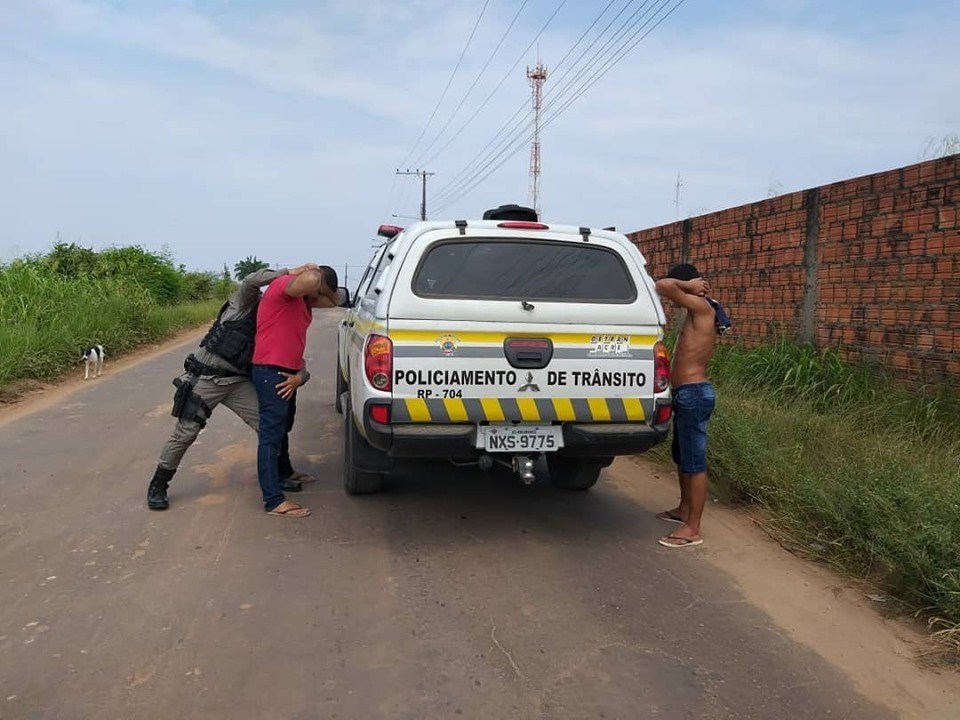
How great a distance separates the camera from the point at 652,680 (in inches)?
116

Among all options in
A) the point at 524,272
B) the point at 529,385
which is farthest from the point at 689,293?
the point at 529,385

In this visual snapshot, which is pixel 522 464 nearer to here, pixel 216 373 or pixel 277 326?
pixel 277 326

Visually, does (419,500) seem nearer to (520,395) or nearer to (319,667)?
(520,395)

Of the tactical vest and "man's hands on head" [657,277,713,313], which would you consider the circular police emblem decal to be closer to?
"man's hands on head" [657,277,713,313]

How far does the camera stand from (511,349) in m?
3.99

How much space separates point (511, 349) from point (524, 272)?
536 millimetres

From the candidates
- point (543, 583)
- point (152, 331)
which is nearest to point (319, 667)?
point (543, 583)

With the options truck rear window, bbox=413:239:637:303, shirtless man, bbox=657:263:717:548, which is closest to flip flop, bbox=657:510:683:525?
shirtless man, bbox=657:263:717:548

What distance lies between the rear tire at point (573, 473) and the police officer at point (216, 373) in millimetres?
1901

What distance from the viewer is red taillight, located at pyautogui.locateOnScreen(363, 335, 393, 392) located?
388cm

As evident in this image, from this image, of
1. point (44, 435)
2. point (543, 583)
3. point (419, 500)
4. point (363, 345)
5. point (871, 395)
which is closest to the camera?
point (543, 583)

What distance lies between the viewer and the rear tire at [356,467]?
4570 mm

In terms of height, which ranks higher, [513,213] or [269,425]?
[513,213]

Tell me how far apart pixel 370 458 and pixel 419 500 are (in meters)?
0.70
